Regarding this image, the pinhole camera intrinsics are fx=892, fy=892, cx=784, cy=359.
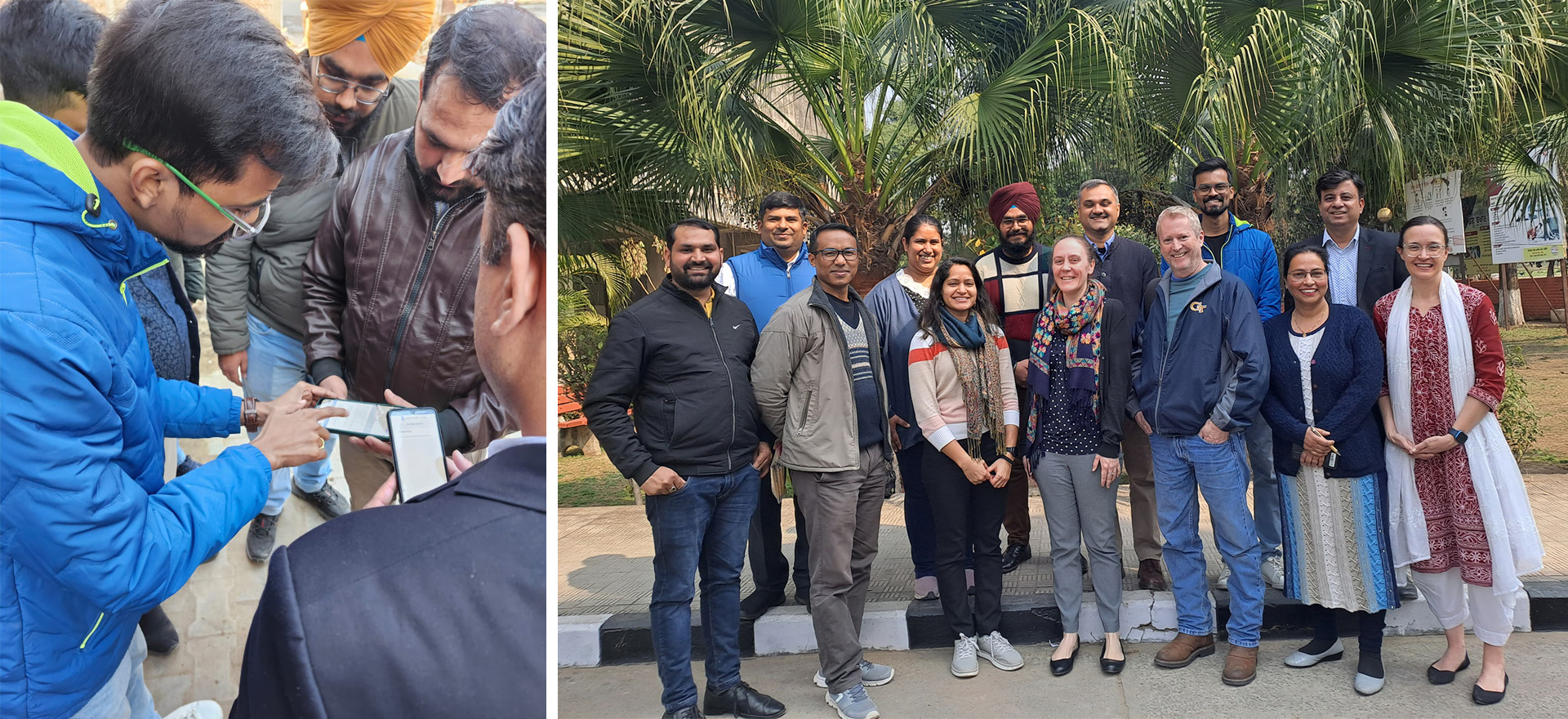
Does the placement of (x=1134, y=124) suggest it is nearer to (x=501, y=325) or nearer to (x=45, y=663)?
(x=501, y=325)

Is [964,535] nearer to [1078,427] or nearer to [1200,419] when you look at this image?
[1078,427]

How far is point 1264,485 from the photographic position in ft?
12.3

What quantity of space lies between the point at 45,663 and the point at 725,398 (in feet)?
6.38

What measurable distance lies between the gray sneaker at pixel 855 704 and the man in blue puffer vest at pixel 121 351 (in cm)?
215

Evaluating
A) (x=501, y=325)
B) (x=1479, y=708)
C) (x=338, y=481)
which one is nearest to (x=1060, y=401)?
(x=1479, y=708)

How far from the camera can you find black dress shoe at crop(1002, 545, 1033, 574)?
175 inches

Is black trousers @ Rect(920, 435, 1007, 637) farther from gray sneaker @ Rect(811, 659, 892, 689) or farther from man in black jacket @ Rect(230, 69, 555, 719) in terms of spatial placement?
man in black jacket @ Rect(230, 69, 555, 719)

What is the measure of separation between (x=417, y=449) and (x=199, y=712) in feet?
1.99

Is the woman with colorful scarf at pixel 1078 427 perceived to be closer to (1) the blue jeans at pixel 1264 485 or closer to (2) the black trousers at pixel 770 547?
(1) the blue jeans at pixel 1264 485

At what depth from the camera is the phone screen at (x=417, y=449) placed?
5.73 feet

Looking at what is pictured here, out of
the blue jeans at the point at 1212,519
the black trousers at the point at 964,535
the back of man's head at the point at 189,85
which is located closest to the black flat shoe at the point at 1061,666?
the black trousers at the point at 964,535

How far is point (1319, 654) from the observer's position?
135 inches

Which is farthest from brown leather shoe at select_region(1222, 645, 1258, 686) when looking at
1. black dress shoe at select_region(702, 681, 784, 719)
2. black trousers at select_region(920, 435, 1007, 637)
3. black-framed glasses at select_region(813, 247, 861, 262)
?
black-framed glasses at select_region(813, 247, 861, 262)

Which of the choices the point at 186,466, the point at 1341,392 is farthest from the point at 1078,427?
the point at 186,466
